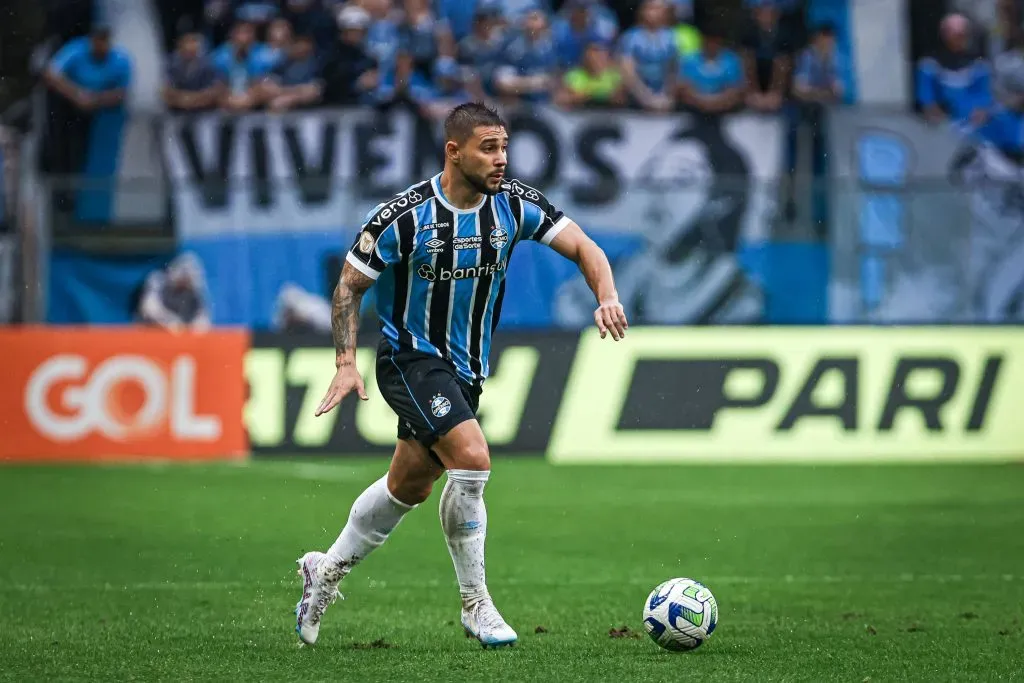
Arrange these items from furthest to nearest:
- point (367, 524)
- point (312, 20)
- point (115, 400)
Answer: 1. point (312, 20)
2. point (115, 400)
3. point (367, 524)

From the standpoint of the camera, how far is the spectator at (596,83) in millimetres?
19531

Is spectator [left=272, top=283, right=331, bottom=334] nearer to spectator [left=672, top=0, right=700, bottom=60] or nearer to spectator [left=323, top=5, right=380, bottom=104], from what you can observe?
spectator [left=323, top=5, right=380, bottom=104]

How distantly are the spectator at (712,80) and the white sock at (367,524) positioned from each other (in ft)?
42.8

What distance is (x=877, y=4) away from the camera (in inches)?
846

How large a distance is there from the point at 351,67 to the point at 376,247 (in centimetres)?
1288

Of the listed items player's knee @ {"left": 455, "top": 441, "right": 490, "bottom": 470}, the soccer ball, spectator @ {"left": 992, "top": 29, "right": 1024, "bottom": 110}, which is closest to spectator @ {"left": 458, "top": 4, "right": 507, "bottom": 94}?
spectator @ {"left": 992, "top": 29, "right": 1024, "bottom": 110}

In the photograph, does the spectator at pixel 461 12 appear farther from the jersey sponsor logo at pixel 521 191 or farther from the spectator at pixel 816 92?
the jersey sponsor logo at pixel 521 191

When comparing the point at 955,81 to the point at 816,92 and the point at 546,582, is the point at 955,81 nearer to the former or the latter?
the point at 816,92

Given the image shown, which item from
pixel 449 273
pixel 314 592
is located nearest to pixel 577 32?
pixel 449 273

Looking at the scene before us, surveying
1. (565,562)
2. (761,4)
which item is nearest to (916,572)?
(565,562)

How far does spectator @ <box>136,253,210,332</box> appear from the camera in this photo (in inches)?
658

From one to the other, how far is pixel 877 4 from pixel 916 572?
44.5 feet

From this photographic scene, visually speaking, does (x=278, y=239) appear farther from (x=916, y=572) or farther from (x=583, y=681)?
(x=583, y=681)

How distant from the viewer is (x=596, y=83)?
774 inches
